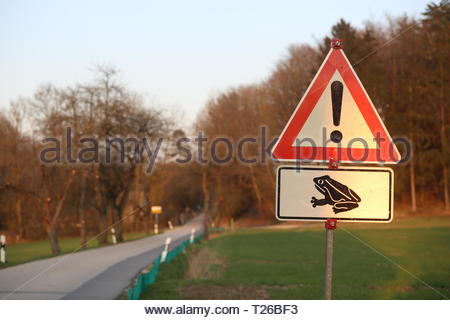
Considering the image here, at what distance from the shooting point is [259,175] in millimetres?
44062

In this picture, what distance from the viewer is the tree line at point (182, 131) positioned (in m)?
15.9

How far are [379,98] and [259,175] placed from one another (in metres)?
14.2

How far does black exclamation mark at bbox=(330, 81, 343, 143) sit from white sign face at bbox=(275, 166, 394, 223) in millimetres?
188

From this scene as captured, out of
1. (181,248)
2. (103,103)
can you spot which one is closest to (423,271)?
(181,248)

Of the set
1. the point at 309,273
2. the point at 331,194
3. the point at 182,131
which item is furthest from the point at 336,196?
the point at 182,131

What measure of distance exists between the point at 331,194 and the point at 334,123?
1.26 feet

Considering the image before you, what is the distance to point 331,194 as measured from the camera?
3283 mm

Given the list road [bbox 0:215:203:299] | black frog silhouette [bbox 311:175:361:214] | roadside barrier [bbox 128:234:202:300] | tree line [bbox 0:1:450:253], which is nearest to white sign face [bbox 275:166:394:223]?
black frog silhouette [bbox 311:175:361:214]

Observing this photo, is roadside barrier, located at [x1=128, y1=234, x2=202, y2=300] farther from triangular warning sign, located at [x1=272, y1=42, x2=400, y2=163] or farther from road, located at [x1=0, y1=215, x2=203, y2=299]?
triangular warning sign, located at [x1=272, y1=42, x2=400, y2=163]

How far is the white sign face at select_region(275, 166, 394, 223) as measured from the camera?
3264 mm

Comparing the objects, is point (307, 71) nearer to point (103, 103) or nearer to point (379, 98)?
point (103, 103)

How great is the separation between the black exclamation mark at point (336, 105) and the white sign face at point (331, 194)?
188 mm

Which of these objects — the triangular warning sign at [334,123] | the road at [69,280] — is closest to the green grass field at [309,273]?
the road at [69,280]
